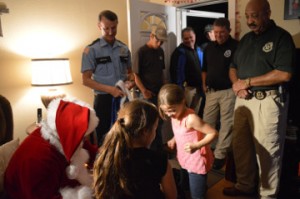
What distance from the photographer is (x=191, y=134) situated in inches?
60.8

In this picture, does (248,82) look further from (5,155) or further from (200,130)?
(5,155)

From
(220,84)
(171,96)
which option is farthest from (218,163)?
(171,96)

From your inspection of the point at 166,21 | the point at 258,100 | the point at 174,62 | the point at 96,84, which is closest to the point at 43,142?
the point at 96,84

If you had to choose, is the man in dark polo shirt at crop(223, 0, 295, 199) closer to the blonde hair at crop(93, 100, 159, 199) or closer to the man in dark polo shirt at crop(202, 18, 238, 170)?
the man in dark polo shirt at crop(202, 18, 238, 170)

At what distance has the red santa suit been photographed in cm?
103

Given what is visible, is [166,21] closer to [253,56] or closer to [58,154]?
[253,56]

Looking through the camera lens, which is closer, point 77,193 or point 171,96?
point 77,193

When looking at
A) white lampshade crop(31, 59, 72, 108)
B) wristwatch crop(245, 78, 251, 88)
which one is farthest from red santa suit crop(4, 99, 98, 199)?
wristwatch crop(245, 78, 251, 88)

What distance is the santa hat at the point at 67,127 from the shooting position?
110 cm

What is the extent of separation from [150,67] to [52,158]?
176cm

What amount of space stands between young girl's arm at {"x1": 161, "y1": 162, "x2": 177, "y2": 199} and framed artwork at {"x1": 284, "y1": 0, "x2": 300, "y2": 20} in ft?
6.66

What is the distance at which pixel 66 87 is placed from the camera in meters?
2.78

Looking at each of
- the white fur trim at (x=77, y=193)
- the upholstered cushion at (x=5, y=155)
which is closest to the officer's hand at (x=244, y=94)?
the white fur trim at (x=77, y=193)

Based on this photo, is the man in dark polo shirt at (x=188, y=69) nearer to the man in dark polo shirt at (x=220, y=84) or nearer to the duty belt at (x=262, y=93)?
the man in dark polo shirt at (x=220, y=84)
